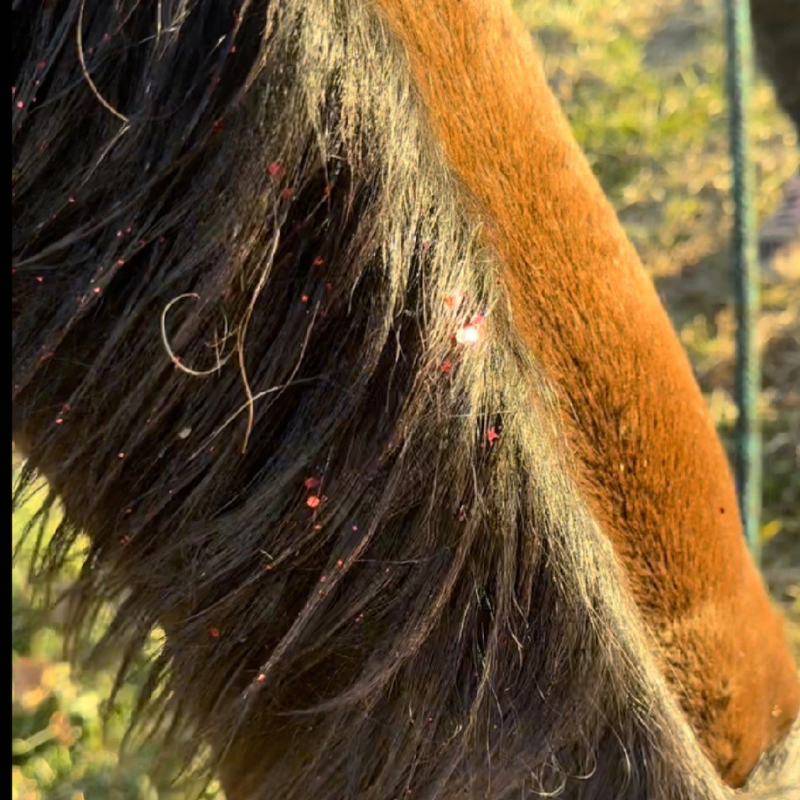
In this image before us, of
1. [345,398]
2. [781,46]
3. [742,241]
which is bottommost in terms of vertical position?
[742,241]

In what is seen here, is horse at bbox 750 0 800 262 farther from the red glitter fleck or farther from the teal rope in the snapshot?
the red glitter fleck

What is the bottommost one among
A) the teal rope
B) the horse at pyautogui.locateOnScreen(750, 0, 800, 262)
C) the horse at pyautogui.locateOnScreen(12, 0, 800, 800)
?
the teal rope

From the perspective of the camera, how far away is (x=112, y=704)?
0.66 m

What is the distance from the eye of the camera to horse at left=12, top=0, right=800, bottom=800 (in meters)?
0.48

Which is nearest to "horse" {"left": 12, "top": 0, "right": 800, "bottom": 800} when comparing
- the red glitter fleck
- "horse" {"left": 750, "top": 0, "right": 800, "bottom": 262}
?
the red glitter fleck

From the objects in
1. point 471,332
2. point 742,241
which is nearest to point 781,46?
point 742,241

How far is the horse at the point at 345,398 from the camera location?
48 centimetres

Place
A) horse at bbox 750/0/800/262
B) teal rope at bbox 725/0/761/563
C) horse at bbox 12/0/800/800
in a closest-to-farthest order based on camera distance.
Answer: horse at bbox 12/0/800/800 → horse at bbox 750/0/800/262 → teal rope at bbox 725/0/761/563

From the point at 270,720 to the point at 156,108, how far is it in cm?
35

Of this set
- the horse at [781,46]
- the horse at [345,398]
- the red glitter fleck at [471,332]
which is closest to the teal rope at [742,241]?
the horse at [781,46]

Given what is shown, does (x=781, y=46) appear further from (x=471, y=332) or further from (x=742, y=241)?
(x=471, y=332)

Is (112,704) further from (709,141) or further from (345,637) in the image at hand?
(709,141)

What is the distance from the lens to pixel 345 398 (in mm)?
516

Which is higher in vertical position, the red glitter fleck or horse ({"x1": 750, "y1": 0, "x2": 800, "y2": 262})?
the red glitter fleck
